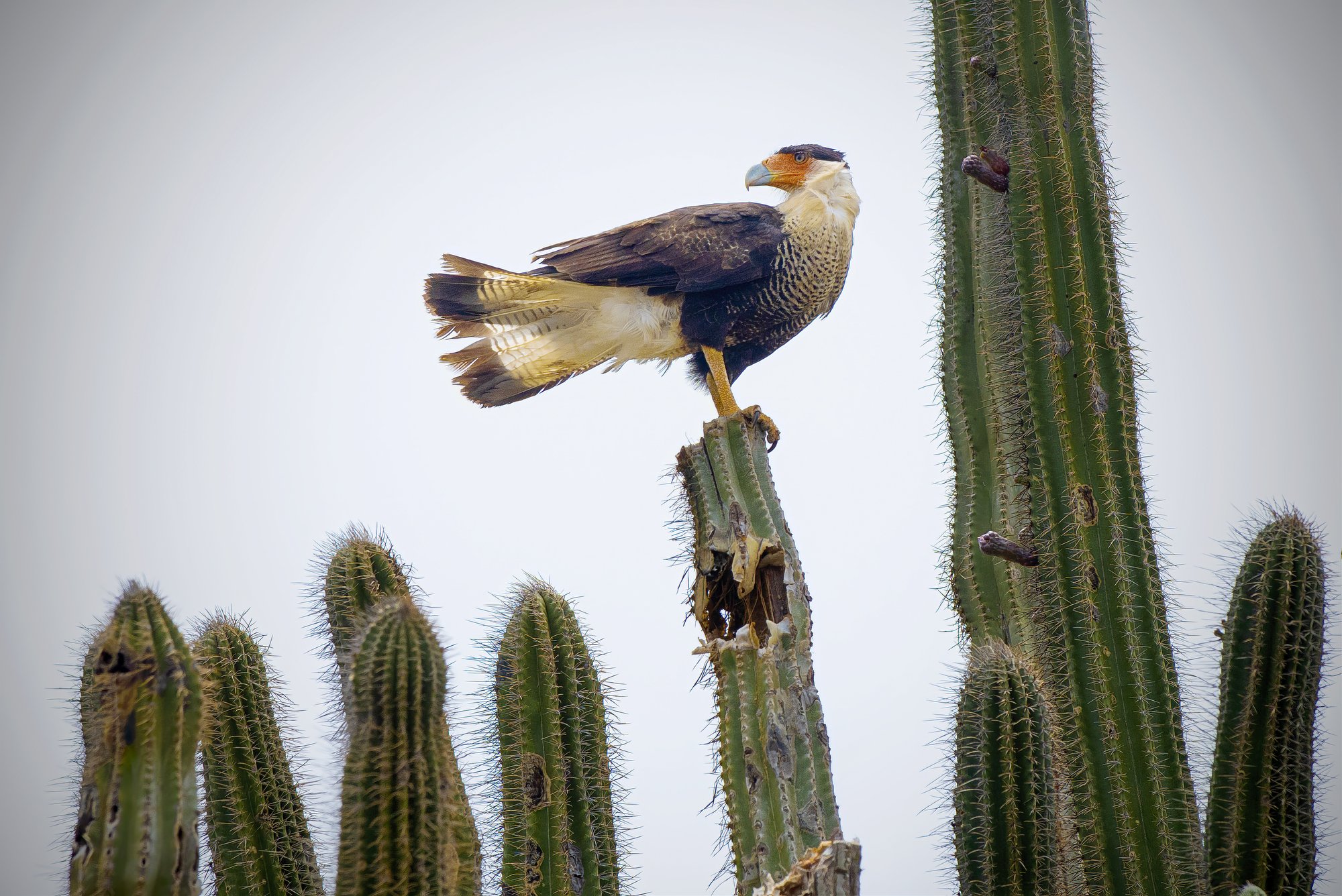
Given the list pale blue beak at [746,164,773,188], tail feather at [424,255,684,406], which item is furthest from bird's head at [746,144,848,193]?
tail feather at [424,255,684,406]

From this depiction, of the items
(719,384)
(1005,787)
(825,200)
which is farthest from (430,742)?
(825,200)

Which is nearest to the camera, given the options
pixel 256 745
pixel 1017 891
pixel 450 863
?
pixel 450 863

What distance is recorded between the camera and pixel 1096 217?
13.2ft

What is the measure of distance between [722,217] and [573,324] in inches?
35.9

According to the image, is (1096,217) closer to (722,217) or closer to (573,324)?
(722,217)

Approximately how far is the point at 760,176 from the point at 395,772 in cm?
443

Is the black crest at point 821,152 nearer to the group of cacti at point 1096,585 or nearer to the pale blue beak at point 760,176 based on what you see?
the pale blue beak at point 760,176

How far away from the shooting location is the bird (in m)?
5.67

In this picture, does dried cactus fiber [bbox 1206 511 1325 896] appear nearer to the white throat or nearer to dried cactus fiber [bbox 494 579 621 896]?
dried cactus fiber [bbox 494 579 621 896]

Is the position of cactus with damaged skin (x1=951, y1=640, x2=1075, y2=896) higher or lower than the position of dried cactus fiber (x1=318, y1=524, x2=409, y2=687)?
lower

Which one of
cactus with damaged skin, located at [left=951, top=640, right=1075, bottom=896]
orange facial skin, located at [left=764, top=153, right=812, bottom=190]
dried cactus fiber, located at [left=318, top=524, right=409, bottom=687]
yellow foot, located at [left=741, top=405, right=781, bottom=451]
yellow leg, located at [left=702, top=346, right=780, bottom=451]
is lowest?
cactus with damaged skin, located at [left=951, top=640, right=1075, bottom=896]

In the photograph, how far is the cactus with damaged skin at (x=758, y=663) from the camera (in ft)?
11.1

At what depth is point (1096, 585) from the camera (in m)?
3.83

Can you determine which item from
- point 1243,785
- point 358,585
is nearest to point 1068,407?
point 1243,785
